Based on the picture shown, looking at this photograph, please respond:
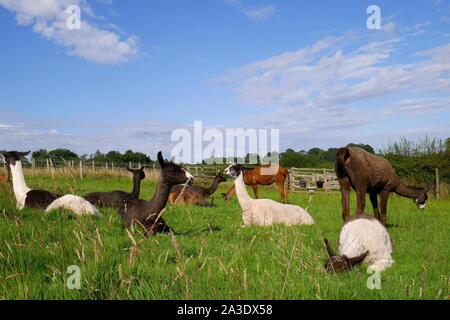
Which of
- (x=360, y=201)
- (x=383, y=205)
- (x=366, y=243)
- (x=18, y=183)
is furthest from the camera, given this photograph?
(x=383, y=205)

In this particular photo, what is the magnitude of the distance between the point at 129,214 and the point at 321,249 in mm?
3933

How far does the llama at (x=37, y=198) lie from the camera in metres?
8.18

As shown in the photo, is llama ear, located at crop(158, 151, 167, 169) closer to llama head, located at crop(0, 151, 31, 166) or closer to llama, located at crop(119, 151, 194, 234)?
llama, located at crop(119, 151, 194, 234)

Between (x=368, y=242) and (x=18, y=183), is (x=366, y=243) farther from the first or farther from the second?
(x=18, y=183)

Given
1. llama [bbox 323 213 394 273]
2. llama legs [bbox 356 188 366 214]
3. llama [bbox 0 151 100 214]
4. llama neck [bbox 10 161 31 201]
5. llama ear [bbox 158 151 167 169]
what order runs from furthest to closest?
llama neck [bbox 10 161 31 201], llama legs [bbox 356 188 366 214], llama [bbox 0 151 100 214], llama ear [bbox 158 151 167 169], llama [bbox 323 213 394 273]

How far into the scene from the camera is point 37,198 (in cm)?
902

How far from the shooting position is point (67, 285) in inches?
121

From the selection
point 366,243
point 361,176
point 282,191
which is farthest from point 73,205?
point 282,191

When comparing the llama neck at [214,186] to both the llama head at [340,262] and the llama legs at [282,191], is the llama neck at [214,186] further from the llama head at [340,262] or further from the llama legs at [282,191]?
the llama head at [340,262]

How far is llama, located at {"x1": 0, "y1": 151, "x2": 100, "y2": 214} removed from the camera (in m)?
8.18

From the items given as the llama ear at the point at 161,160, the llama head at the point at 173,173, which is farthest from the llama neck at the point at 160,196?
the llama ear at the point at 161,160

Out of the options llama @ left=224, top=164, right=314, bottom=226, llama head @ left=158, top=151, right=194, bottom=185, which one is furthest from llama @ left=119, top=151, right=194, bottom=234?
llama @ left=224, top=164, right=314, bottom=226
